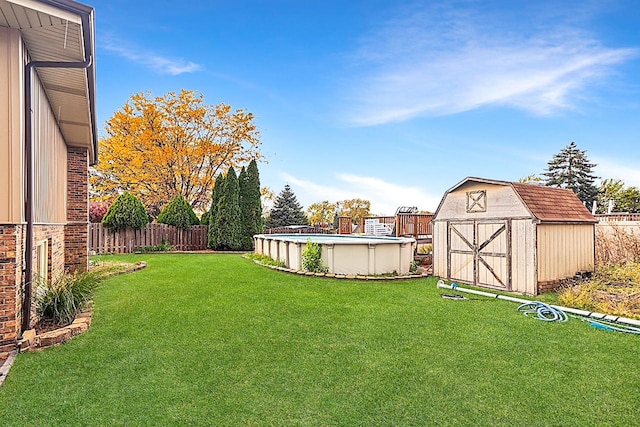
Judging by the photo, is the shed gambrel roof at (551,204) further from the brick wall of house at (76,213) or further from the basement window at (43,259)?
the brick wall of house at (76,213)

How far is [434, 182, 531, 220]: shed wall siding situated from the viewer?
7871 mm

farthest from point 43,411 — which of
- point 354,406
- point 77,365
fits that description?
point 354,406

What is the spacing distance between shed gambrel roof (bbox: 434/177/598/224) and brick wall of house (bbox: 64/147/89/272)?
367 inches

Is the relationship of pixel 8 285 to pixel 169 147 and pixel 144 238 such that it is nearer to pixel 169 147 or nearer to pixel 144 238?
pixel 144 238

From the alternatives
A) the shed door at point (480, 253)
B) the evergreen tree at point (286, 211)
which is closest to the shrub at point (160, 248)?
the evergreen tree at point (286, 211)

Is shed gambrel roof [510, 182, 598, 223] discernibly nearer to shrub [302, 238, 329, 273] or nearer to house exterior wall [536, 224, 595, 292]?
house exterior wall [536, 224, 595, 292]

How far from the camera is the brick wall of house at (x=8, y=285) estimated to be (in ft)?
12.9

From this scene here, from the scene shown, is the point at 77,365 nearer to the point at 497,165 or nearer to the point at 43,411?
the point at 43,411

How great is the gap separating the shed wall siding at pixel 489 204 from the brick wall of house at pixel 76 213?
9.05 meters

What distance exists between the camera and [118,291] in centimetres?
727

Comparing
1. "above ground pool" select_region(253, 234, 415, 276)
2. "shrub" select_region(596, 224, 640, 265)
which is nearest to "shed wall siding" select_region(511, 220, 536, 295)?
"above ground pool" select_region(253, 234, 415, 276)

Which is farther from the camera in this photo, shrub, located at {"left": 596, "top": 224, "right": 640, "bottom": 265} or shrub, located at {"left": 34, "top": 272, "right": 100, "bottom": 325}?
shrub, located at {"left": 596, "top": 224, "right": 640, "bottom": 265}

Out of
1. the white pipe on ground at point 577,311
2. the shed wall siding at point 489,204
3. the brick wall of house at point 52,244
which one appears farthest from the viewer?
the shed wall siding at point 489,204

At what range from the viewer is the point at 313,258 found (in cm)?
954
